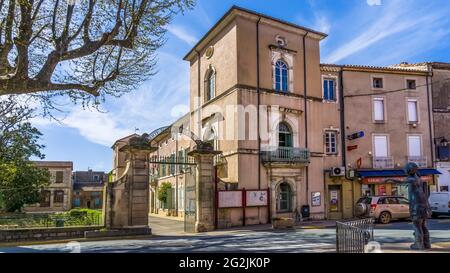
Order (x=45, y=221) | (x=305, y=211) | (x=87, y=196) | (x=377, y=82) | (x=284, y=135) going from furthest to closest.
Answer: (x=87, y=196)
(x=377, y=82)
(x=284, y=135)
(x=305, y=211)
(x=45, y=221)

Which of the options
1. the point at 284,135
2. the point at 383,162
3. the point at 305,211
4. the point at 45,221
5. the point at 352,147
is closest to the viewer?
the point at 45,221

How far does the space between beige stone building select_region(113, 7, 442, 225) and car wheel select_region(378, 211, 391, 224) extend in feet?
11.5

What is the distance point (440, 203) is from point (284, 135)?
8.89m

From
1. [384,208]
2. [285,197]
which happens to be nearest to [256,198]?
[285,197]

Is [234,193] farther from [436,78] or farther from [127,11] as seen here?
[436,78]

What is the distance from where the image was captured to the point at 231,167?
18.7m

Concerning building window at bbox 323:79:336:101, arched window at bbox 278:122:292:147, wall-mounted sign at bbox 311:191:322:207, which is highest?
building window at bbox 323:79:336:101

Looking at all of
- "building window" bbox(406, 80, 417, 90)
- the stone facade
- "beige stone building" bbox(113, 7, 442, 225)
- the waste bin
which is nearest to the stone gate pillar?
"beige stone building" bbox(113, 7, 442, 225)

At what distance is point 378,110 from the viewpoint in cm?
2241

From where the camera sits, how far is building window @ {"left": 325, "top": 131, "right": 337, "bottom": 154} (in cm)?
2147

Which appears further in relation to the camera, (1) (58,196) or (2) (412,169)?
(1) (58,196)

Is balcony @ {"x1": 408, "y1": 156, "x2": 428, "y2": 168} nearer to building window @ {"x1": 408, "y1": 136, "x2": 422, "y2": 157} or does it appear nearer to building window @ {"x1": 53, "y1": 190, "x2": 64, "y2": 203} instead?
building window @ {"x1": 408, "y1": 136, "x2": 422, "y2": 157}

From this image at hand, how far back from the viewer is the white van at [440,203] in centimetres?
1950

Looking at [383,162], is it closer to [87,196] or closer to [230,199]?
[230,199]
